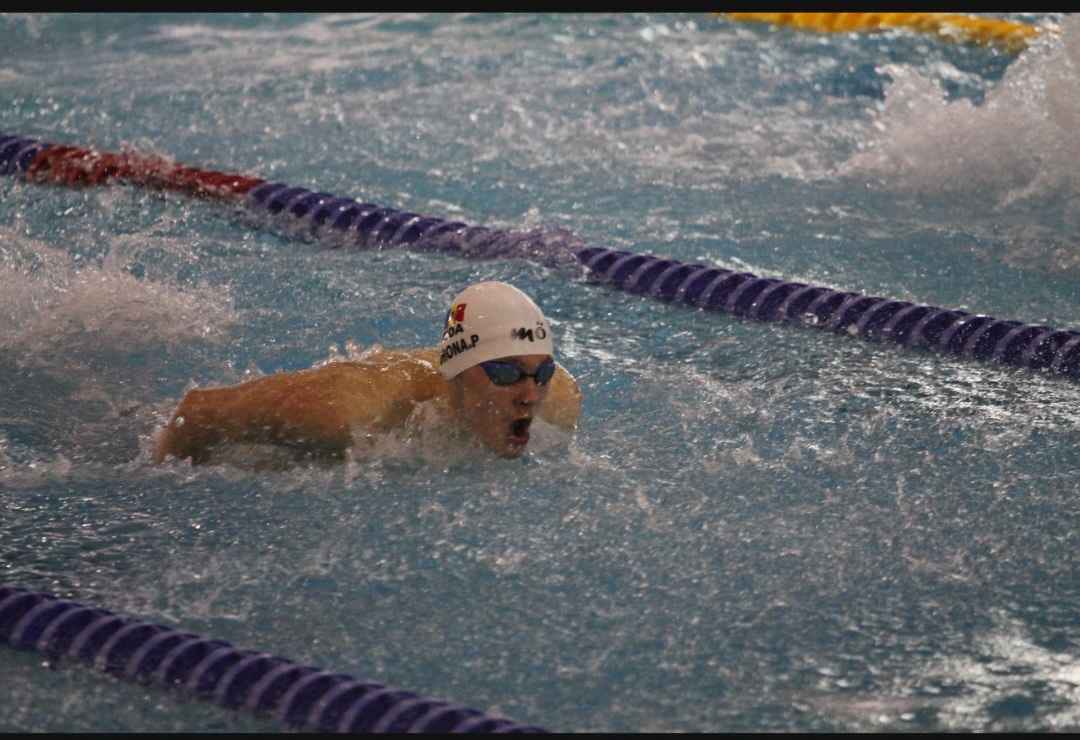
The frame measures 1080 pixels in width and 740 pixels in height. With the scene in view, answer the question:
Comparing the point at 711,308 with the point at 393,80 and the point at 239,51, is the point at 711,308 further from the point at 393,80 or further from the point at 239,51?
the point at 239,51

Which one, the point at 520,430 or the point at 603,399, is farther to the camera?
the point at 603,399

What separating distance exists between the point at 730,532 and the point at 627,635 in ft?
1.60

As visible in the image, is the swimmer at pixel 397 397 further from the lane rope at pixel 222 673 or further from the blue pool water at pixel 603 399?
the lane rope at pixel 222 673

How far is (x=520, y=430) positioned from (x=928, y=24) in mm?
5055

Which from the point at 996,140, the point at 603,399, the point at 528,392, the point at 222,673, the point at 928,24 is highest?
the point at 928,24

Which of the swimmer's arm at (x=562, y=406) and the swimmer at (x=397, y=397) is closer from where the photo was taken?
the swimmer at (x=397, y=397)

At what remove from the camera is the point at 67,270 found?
15.9ft

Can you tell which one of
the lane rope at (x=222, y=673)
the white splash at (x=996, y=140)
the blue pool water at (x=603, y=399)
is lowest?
the lane rope at (x=222, y=673)

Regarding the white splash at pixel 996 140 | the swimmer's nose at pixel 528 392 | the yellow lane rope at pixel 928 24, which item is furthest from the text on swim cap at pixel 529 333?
the yellow lane rope at pixel 928 24

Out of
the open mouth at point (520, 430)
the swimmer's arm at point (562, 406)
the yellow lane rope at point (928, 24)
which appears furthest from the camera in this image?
the yellow lane rope at point (928, 24)

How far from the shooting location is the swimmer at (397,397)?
11.7ft

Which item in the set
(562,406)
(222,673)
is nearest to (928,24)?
(562,406)

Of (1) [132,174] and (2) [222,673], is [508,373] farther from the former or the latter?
(1) [132,174]

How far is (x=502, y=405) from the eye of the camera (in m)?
3.66
